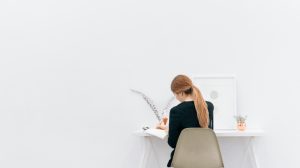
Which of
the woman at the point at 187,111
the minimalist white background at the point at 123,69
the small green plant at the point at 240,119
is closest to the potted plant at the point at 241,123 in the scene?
the small green plant at the point at 240,119

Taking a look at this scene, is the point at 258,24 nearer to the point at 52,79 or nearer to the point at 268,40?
the point at 268,40

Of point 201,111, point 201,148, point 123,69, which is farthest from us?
point 123,69

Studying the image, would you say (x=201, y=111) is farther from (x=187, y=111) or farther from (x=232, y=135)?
(x=232, y=135)

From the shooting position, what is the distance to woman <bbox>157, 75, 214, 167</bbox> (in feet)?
5.65

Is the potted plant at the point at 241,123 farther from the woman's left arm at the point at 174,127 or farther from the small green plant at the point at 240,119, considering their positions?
the woman's left arm at the point at 174,127

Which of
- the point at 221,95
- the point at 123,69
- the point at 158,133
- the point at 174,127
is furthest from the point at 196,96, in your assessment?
the point at 123,69

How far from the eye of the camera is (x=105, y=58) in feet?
8.46

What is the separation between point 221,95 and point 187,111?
2.44 ft

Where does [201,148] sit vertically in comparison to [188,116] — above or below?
below

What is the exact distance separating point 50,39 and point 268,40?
2.15m

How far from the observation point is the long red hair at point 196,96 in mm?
1712

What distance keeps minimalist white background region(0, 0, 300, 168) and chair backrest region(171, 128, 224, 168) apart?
872mm

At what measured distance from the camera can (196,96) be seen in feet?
5.72

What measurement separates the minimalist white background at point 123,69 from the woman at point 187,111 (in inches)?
27.2
